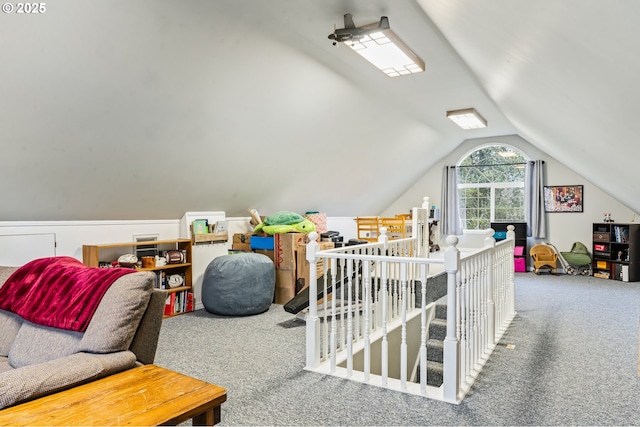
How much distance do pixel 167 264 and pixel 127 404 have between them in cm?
386

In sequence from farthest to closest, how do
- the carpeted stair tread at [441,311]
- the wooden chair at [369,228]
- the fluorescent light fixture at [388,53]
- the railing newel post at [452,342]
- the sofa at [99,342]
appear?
the wooden chair at [369,228], the carpeted stair tread at [441,311], the fluorescent light fixture at [388,53], the railing newel post at [452,342], the sofa at [99,342]

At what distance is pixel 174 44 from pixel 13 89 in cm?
112

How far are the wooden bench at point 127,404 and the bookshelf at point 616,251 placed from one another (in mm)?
7902

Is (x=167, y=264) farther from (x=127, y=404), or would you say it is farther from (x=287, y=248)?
(x=127, y=404)

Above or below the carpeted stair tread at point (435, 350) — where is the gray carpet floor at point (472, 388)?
above

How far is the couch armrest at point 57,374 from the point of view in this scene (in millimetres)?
1446

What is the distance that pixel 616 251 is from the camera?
7512 mm

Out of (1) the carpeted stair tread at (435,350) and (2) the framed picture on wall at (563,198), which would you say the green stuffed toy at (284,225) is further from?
(2) the framed picture on wall at (563,198)

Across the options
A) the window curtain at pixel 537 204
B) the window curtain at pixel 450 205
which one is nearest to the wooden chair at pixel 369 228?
the window curtain at pixel 450 205

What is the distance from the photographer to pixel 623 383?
9.65 ft

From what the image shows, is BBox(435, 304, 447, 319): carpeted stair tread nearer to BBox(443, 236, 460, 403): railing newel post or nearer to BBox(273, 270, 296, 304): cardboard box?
BBox(273, 270, 296, 304): cardboard box

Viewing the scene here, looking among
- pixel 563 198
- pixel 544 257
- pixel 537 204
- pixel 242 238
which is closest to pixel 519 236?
pixel 544 257

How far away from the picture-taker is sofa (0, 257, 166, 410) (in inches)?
63.2

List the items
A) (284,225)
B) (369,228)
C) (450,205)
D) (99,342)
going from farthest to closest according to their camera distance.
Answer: (450,205)
(369,228)
(284,225)
(99,342)
